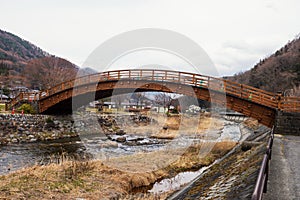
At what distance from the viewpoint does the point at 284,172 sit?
7824mm

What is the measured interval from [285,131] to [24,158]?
52.7 ft

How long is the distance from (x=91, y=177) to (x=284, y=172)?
7.82 metres

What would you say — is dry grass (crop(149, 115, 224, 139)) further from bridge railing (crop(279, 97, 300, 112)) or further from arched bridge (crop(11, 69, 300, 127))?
bridge railing (crop(279, 97, 300, 112))

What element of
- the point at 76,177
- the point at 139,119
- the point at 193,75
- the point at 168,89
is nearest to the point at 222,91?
the point at 193,75

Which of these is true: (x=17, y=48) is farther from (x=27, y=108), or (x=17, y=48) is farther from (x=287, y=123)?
(x=287, y=123)

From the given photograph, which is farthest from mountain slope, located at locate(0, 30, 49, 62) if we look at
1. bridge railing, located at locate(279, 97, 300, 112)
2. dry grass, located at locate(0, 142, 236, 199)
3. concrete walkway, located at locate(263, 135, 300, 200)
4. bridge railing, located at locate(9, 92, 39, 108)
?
concrete walkway, located at locate(263, 135, 300, 200)

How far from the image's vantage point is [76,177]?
1133 cm

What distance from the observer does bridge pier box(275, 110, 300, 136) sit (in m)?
14.9

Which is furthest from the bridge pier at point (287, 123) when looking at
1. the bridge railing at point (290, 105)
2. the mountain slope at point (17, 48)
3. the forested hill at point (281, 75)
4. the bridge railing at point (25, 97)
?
the mountain slope at point (17, 48)

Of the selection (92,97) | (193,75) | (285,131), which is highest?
(193,75)

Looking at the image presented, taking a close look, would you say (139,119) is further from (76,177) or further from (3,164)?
(76,177)

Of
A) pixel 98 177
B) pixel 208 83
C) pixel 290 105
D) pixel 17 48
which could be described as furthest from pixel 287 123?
pixel 17 48

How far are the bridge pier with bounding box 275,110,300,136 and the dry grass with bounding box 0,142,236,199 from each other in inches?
186

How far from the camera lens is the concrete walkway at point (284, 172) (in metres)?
6.20
